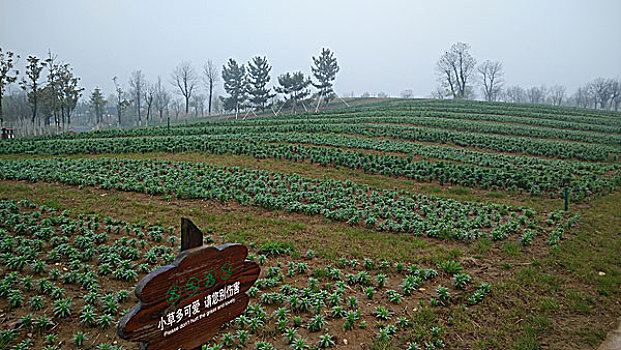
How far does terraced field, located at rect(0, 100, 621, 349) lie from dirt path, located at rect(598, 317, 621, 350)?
0.14 m

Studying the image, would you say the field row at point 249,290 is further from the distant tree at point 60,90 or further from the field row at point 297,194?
the distant tree at point 60,90

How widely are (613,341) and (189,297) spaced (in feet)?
18.5

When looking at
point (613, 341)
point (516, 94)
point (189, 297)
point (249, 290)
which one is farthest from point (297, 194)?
point (516, 94)

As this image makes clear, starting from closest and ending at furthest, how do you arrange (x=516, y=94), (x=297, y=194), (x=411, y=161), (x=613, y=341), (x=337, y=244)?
(x=613, y=341)
(x=337, y=244)
(x=297, y=194)
(x=411, y=161)
(x=516, y=94)

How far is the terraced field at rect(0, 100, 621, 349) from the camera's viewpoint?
489 cm

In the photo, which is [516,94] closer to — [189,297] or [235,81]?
[235,81]

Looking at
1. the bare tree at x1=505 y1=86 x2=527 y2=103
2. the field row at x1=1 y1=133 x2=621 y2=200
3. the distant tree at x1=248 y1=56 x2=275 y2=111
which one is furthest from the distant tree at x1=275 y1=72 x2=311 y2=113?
the bare tree at x1=505 y1=86 x2=527 y2=103

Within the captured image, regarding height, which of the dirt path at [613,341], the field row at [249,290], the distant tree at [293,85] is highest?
the distant tree at [293,85]

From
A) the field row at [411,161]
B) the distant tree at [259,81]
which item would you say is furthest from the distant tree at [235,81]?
the field row at [411,161]

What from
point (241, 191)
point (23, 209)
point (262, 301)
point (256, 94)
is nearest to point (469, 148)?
point (241, 191)

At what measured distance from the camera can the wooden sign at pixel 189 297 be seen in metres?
2.50

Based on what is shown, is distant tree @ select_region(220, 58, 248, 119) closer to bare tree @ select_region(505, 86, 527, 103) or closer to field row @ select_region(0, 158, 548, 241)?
field row @ select_region(0, 158, 548, 241)

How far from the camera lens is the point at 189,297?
2785mm

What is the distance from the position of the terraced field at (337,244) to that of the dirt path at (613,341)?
0.14 meters
